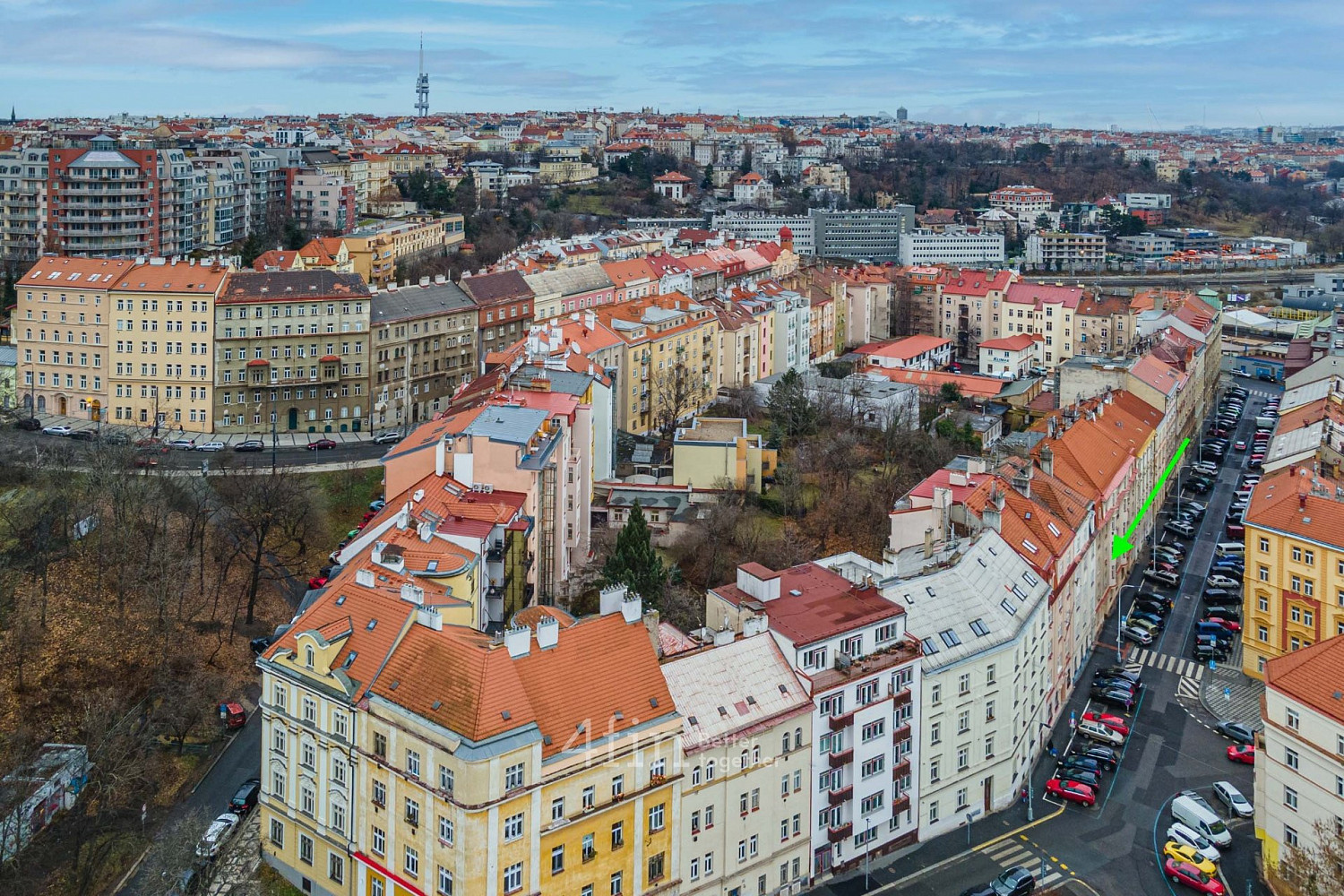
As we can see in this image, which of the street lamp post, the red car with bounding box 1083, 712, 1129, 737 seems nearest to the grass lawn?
the red car with bounding box 1083, 712, 1129, 737

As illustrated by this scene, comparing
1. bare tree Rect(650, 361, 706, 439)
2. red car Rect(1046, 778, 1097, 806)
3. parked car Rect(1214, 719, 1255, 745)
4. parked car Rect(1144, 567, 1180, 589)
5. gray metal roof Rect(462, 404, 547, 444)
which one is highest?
gray metal roof Rect(462, 404, 547, 444)

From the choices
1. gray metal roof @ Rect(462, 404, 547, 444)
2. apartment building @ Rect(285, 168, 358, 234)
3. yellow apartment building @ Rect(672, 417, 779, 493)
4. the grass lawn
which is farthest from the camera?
apartment building @ Rect(285, 168, 358, 234)

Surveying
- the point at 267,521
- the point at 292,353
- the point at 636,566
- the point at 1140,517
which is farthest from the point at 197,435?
the point at 1140,517

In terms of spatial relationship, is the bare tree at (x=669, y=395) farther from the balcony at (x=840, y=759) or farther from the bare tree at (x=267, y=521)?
the balcony at (x=840, y=759)

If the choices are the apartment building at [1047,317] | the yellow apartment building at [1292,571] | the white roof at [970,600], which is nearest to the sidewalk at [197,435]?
the white roof at [970,600]

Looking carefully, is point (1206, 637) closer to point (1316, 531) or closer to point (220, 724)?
point (1316, 531)

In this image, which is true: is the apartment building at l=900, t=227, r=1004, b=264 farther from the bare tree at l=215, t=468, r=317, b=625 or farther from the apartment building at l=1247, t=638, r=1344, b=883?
the apartment building at l=1247, t=638, r=1344, b=883

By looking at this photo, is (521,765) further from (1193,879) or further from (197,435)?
(197,435)

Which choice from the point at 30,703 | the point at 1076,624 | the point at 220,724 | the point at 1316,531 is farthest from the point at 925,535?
the point at 30,703
